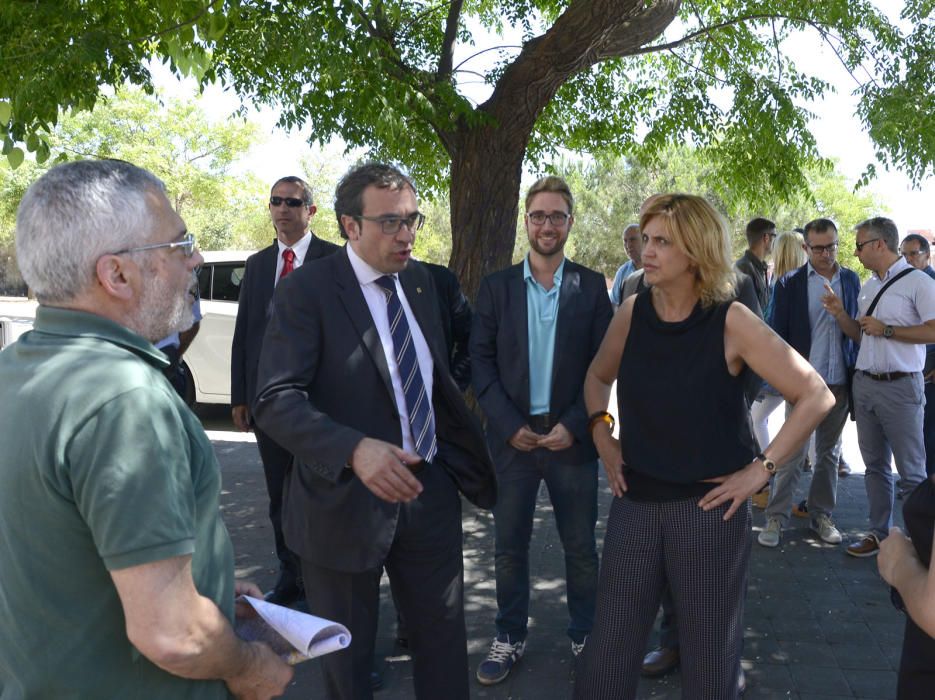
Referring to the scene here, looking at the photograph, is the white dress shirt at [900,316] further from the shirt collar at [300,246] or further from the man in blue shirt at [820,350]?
the shirt collar at [300,246]

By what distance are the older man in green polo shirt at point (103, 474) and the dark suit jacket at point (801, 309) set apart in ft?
17.0

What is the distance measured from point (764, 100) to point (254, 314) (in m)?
6.61

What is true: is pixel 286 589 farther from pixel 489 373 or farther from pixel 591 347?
pixel 591 347

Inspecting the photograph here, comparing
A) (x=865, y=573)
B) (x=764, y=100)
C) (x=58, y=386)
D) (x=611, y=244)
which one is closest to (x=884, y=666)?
(x=865, y=573)

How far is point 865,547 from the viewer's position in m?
5.54

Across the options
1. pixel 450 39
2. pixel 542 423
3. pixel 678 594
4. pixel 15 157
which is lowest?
pixel 678 594

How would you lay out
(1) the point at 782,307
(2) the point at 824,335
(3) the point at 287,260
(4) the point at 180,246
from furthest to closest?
(1) the point at 782,307, (2) the point at 824,335, (3) the point at 287,260, (4) the point at 180,246

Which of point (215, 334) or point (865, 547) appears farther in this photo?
point (215, 334)

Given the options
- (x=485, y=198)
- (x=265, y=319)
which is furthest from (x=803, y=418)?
(x=485, y=198)

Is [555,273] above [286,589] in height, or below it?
above

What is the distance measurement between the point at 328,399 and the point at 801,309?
4.25m

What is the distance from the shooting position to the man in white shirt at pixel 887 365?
5.48 m

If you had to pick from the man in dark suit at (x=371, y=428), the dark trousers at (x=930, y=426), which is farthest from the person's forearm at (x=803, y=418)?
the dark trousers at (x=930, y=426)

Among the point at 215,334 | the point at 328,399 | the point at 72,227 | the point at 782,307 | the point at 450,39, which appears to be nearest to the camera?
the point at 72,227
